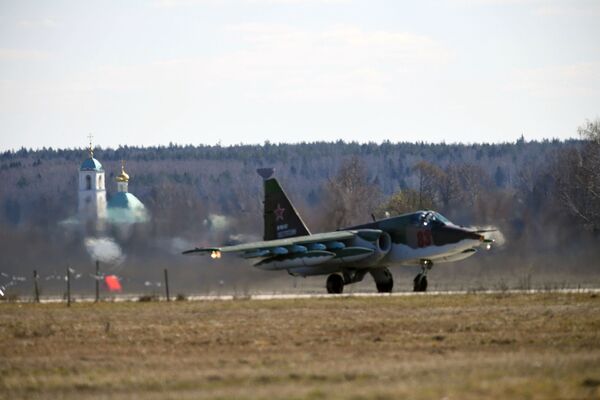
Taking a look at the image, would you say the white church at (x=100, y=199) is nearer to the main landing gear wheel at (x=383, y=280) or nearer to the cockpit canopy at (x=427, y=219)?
the main landing gear wheel at (x=383, y=280)

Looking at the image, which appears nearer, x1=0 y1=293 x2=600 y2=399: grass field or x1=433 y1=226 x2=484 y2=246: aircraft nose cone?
x1=0 y1=293 x2=600 y2=399: grass field

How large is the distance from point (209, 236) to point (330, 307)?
17894 mm

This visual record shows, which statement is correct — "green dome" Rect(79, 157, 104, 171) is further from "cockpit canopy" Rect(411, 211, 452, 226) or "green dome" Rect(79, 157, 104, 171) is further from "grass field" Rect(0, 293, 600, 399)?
"grass field" Rect(0, 293, 600, 399)

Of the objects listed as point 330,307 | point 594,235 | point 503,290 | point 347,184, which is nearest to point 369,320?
point 330,307

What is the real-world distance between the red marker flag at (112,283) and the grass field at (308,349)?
637 centimetres

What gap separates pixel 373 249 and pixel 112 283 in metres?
8.86

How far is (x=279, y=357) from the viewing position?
1060 inches

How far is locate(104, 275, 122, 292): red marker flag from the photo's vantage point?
1906 inches

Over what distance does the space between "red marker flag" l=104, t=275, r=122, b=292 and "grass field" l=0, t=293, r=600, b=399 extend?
637cm

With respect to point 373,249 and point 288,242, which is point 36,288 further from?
point 373,249

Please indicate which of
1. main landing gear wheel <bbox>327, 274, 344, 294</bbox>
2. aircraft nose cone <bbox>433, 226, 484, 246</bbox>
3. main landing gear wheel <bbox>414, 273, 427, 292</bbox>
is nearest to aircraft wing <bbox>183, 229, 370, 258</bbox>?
main landing gear wheel <bbox>327, 274, 344, 294</bbox>

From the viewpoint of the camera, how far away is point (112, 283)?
160 ft

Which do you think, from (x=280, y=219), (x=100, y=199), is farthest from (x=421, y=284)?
(x=100, y=199)

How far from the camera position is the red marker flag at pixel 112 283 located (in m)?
48.4
